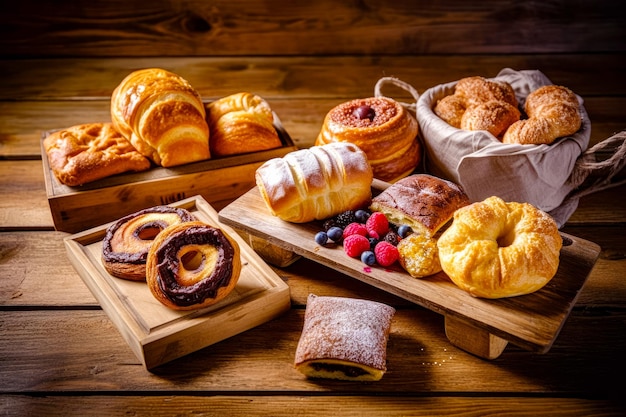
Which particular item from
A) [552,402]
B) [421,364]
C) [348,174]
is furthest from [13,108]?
[552,402]

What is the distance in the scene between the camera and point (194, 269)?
2.26 m

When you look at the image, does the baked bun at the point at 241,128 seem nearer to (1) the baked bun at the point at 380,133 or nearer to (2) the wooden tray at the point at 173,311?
(1) the baked bun at the point at 380,133

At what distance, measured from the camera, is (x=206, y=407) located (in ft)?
6.56

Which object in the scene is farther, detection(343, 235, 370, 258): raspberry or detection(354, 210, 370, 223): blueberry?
detection(354, 210, 370, 223): blueberry

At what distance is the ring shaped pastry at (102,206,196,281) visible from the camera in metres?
2.27

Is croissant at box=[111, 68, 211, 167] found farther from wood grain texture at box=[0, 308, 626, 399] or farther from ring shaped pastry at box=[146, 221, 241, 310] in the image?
wood grain texture at box=[0, 308, 626, 399]

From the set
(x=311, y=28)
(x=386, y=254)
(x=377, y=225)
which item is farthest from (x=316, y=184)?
(x=311, y=28)

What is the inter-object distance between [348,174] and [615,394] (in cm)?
111

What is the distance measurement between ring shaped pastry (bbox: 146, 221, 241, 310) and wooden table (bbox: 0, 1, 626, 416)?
0.68ft

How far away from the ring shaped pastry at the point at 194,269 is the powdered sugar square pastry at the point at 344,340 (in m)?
0.30

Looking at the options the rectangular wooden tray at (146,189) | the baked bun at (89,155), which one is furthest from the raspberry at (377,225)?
the baked bun at (89,155)

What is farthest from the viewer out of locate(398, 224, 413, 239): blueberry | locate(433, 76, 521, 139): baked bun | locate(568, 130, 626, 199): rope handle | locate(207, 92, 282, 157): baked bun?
locate(207, 92, 282, 157): baked bun

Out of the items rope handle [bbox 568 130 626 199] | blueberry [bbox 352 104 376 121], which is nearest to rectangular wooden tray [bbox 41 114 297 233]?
blueberry [bbox 352 104 376 121]

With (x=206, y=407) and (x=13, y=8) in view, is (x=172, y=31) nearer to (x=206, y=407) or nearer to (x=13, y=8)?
(x=13, y=8)
